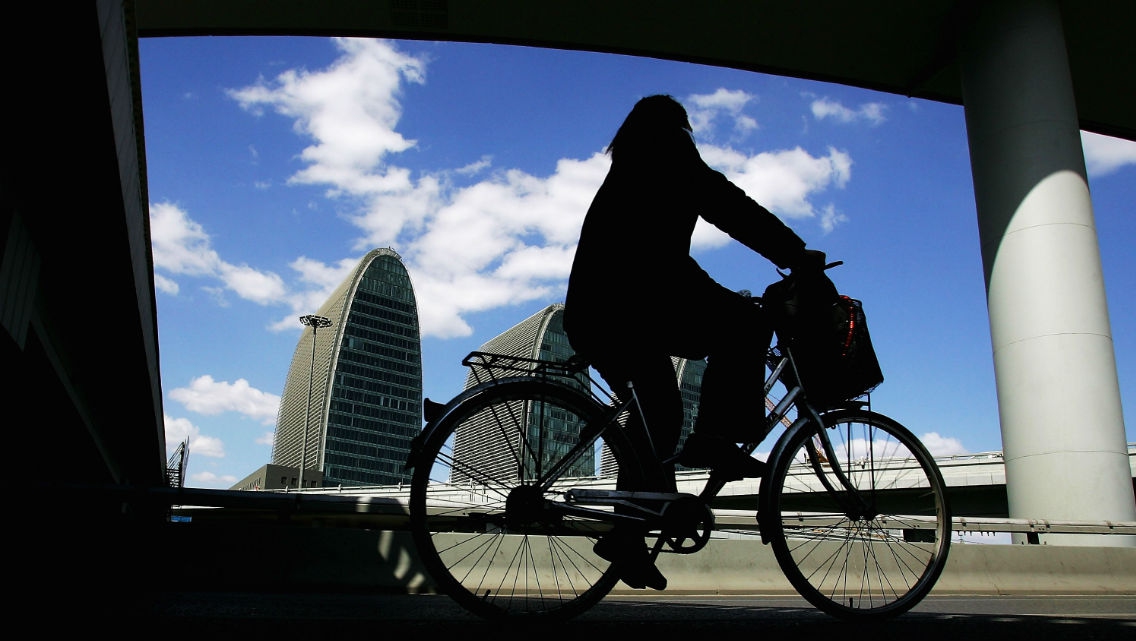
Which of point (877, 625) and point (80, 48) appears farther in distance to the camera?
point (80, 48)

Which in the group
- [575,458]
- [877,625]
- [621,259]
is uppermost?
[621,259]

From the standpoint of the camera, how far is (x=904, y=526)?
146 inches

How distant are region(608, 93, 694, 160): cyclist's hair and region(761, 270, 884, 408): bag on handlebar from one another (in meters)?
0.73

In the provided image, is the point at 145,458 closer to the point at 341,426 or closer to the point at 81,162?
the point at 81,162

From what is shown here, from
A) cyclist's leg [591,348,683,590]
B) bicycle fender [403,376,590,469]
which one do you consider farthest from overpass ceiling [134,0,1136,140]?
bicycle fender [403,376,590,469]

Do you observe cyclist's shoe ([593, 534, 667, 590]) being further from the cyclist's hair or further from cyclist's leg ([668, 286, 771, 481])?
the cyclist's hair

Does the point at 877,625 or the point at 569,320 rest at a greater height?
the point at 569,320

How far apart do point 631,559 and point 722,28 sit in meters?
13.5

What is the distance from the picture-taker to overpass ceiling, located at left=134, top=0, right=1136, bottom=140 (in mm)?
14328

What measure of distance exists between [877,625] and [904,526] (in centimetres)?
66

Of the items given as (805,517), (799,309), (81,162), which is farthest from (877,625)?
(81,162)

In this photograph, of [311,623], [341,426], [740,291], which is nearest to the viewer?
[311,623]

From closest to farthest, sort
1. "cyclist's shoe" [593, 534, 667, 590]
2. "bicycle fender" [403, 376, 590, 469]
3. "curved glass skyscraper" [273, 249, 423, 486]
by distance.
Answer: "bicycle fender" [403, 376, 590, 469], "cyclist's shoe" [593, 534, 667, 590], "curved glass skyscraper" [273, 249, 423, 486]

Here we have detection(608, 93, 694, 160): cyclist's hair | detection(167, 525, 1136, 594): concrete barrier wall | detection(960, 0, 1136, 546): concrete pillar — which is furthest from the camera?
detection(960, 0, 1136, 546): concrete pillar
